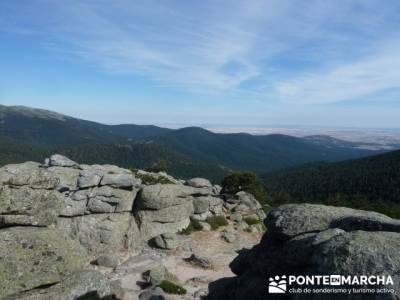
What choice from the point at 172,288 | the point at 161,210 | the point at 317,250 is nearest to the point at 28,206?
the point at 172,288

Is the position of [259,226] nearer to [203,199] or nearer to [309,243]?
[203,199]

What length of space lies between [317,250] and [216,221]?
110ft

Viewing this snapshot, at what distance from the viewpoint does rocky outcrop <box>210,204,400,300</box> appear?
11.4 meters

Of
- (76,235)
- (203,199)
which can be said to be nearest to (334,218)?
(76,235)

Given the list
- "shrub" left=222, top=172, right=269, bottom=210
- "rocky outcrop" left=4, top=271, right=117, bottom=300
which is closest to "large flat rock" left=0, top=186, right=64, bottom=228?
"rocky outcrop" left=4, top=271, right=117, bottom=300

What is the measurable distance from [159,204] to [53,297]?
24.4 meters

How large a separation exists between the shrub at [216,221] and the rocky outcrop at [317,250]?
77.3 ft

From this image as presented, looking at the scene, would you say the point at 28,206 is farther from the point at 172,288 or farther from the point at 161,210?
the point at 161,210

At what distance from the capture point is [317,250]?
41.8 ft

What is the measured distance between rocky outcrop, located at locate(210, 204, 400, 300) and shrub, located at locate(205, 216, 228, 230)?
23.6 metres

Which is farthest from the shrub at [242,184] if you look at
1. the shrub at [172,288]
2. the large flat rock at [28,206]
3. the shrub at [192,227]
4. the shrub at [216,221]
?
the large flat rock at [28,206]

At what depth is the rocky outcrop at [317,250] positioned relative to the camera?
11.4m

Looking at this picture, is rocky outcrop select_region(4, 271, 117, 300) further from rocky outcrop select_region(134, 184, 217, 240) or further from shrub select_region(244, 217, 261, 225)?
shrub select_region(244, 217, 261, 225)

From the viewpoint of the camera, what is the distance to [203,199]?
4750 cm
